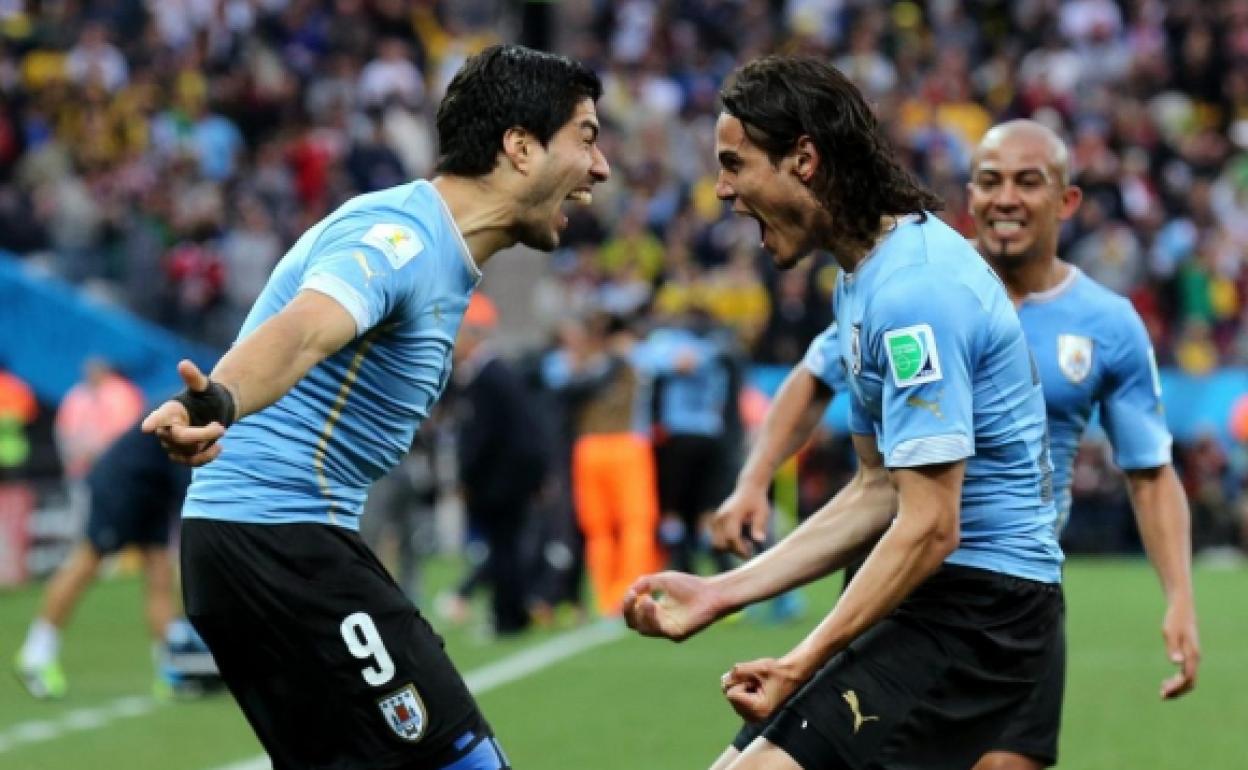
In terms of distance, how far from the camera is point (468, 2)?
3152cm

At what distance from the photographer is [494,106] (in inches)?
221

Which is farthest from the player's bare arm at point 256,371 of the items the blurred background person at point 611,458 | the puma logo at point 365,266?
the blurred background person at point 611,458

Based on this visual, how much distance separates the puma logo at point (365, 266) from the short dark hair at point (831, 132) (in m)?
0.89

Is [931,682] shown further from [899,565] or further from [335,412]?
[335,412]

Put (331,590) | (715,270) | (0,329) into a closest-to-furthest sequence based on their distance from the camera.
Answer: (331,590), (0,329), (715,270)

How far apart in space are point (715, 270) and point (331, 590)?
1943cm

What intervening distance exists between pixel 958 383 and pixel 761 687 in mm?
788

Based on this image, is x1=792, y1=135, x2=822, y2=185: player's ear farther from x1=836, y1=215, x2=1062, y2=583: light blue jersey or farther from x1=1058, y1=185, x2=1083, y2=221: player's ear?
x1=1058, y1=185, x2=1083, y2=221: player's ear

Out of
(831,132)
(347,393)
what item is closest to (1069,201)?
(831,132)

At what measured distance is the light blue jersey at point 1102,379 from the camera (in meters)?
6.80

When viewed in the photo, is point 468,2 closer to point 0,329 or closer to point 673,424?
point 0,329

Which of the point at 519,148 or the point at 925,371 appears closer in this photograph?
the point at 925,371

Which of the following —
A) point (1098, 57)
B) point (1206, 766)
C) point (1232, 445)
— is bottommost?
point (1232, 445)

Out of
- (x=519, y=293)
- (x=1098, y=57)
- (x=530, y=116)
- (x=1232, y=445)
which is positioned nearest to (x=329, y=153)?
(x=519, y=293)
